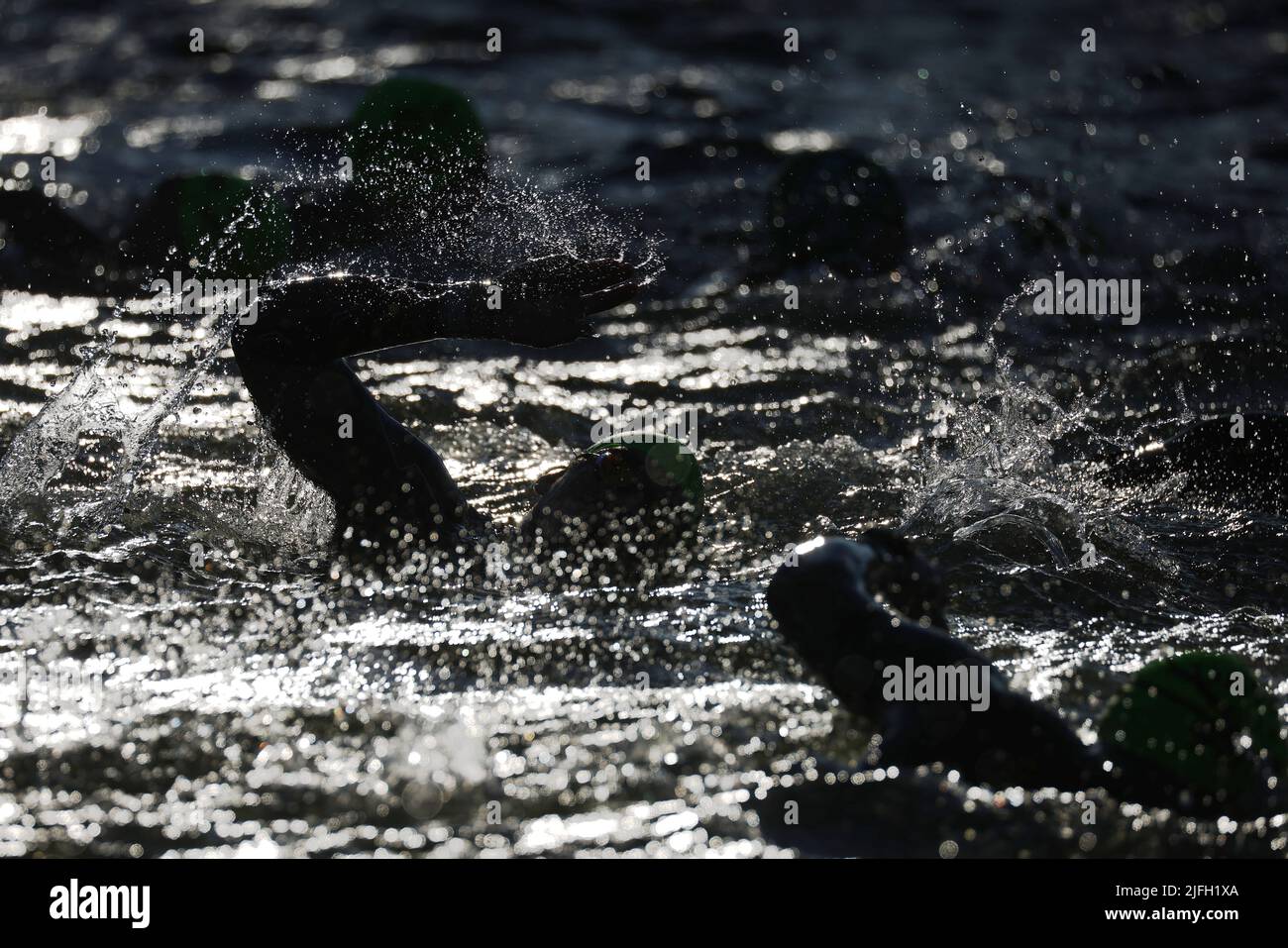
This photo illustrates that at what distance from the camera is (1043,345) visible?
304 inches

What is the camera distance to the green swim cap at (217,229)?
8320mm

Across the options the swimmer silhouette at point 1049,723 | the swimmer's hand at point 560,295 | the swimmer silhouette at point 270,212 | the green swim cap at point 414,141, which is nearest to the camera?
the swimmer silhouette at point 1049,723

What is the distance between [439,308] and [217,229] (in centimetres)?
513

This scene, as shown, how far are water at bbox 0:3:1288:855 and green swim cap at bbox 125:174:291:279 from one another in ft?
2.32

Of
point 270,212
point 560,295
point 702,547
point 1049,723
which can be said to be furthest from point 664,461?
point 270,212

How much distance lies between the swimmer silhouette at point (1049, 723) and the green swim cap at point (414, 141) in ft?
11.6

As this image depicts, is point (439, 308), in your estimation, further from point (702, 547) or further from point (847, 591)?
point (847, 591)

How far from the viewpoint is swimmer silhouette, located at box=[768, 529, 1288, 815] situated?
126 inches

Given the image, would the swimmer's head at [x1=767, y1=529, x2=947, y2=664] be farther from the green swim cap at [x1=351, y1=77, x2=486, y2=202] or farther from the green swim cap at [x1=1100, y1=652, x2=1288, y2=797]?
the green swim cap at [x1=351, y1=77, x2=486, y2=202]

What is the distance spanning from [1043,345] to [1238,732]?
477 cm

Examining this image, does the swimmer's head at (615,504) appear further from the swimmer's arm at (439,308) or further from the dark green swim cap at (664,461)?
the swimmer's arm at (439,308)

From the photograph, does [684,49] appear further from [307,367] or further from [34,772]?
[34,772]

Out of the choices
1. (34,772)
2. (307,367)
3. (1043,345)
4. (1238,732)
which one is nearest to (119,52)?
(1043,345)

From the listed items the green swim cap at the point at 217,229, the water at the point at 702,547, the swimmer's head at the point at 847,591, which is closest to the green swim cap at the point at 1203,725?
the water at the point at 702,547
